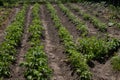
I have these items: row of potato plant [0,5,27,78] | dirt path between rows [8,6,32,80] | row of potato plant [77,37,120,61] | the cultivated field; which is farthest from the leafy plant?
row of potato plant [0,5,27,78]

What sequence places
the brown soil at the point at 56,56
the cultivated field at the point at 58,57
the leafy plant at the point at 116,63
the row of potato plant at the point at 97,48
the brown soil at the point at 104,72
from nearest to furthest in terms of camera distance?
the cultivated field at the point at 58,57
the brown soil at the point at 104,72
the brown soil at the point at 56,56
the leafy plant at the point at 116,63
the row of potato plant at the point at 97,48

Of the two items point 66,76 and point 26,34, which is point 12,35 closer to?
point 26,34

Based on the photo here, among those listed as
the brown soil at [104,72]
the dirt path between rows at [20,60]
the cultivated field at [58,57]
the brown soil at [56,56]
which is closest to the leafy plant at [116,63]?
the cultivated field at [58,57]

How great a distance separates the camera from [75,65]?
35.2 ft

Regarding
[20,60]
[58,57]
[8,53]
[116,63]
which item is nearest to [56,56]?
[58,57]

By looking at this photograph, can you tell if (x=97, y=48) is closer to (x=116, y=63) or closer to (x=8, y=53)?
(x=116, y=63)

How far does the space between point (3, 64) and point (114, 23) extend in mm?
11755

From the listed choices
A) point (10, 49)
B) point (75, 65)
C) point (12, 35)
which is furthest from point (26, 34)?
point (75, 65)

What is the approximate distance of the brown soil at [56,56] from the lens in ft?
34.6

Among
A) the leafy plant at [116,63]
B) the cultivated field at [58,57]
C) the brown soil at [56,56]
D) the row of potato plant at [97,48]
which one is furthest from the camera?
the row of potato plant at [97,48]

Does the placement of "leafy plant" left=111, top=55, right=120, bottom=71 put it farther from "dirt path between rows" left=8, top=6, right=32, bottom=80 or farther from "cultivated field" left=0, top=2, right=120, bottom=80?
"dirt path between rows" left=8, top=6, right=32, bottom=80

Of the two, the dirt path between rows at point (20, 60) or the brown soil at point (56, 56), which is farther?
the brown soil at point (56, 56)

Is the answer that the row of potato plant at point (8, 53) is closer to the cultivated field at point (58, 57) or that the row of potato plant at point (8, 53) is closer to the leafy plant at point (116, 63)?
the cultivated field at point (58, 57)

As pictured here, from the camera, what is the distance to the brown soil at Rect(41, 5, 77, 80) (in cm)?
1054
